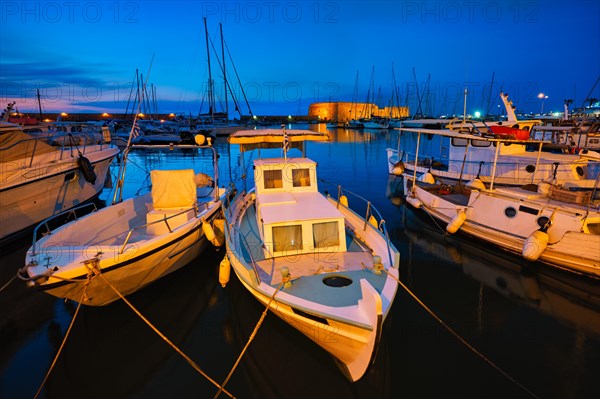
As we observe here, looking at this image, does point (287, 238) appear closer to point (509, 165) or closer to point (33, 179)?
point (33, 179)

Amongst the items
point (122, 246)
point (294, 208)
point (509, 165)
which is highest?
point (294, 208)

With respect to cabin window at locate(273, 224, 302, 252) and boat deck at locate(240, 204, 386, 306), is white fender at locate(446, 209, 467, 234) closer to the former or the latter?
boat deck at locate(240, 204, 386, 306)

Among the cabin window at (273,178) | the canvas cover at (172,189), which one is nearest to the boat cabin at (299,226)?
the cabin window at (273,178)

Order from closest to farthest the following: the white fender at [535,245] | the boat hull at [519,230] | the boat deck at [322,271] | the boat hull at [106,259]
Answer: the boat deck at [322,271] → the boat hull at [106,259] → the boat hull at [519,230] → the white fender at [535,245]

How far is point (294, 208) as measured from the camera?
8562 millimetres

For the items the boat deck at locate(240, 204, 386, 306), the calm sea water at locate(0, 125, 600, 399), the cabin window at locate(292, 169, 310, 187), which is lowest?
the calm sea water at locate(0, 125, 600, 399)

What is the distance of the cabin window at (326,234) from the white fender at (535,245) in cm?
618

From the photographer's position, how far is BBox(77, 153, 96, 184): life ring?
50.2 ft

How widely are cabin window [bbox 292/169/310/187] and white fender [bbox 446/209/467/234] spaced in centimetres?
596

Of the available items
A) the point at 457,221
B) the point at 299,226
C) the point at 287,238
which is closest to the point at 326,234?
the point at 299,226

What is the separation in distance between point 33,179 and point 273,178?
31.2 feet

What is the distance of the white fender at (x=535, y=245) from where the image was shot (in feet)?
32.1

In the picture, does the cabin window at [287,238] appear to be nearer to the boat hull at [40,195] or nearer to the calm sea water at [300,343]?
the calm sea water at [300,343]

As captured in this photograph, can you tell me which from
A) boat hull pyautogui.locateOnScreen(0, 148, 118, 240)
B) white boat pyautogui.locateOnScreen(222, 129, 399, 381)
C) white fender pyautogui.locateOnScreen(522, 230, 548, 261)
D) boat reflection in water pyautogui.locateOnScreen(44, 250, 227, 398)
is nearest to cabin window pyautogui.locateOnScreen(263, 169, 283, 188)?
white boat pyautogui.locateOnScreen(222, 129, 399, 381)
